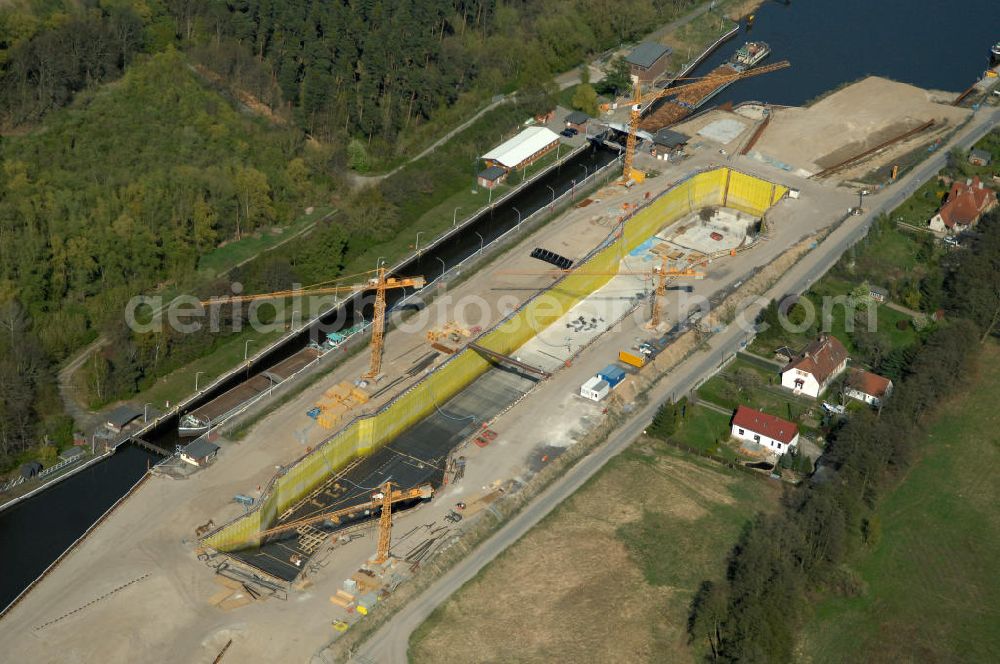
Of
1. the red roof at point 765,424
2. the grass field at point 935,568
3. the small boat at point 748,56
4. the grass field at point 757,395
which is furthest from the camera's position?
the small boat at point 748,56

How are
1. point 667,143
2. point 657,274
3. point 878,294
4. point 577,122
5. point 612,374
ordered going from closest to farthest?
point 612,374, point 878,294, point 657,274, point 667,143, point 577,122

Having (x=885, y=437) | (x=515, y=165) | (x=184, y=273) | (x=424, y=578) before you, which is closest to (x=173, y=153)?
(x=184, y=273)

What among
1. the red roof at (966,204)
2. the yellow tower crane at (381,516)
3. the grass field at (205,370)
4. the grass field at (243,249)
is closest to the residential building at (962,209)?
the red roof at (966,204)

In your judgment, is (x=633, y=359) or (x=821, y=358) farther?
(x=633, y=359)

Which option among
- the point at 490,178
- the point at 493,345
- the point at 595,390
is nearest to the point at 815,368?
the point at 595,390

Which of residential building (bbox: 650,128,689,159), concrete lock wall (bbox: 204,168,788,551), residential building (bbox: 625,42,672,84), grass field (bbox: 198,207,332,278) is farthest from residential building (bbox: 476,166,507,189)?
residential building (bbox: 625,42,672,84)

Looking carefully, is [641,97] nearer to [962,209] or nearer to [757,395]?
[962,209]

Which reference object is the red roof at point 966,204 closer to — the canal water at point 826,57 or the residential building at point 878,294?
the residential building at point 878,294
